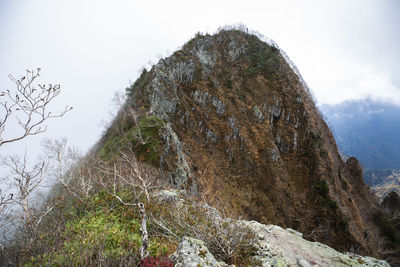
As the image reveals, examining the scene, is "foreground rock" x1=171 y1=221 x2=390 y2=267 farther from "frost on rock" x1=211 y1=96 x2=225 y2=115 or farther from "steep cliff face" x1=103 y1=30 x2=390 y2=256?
"frost on rock" x1=211 y1=96 x2=225 y2=115

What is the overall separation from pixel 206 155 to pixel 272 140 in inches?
606

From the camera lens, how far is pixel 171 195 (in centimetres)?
1041

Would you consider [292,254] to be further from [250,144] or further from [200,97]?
[200,97]

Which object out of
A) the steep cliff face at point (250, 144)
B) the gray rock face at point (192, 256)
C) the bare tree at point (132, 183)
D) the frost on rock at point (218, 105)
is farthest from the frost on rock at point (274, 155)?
the gray rock face at point (192, 256)

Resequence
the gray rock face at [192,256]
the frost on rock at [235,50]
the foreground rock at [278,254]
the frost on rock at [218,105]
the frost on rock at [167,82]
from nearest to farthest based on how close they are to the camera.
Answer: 1. the gray rock face at [192,256]
2. the foreground rock at [278,254]
3. the frost on rock at [167,82]
4. the frost on rock at [218,105]
5. the frost on rock at [235,50]

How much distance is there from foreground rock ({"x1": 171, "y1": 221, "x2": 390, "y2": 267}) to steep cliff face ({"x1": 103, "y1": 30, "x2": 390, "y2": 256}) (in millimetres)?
12108

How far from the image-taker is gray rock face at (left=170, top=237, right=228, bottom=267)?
14.9 feet

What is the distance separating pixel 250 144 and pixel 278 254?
2656 centimetres

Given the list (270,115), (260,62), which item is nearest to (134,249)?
(270,115)

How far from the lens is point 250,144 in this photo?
104 ft

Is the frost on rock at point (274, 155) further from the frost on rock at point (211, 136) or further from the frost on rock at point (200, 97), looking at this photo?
the frost on rock at point (200, 97)

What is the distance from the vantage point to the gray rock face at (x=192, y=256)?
4555 mm

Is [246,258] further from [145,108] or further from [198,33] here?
[198,33]

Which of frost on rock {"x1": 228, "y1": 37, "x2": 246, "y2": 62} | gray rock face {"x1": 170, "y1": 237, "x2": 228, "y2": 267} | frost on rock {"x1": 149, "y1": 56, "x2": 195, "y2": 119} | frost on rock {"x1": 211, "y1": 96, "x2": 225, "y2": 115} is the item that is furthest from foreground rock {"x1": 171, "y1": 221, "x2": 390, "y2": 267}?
frost on rock {"x1": 228, "y1": 37, "x2": 246, "y2": 62}
